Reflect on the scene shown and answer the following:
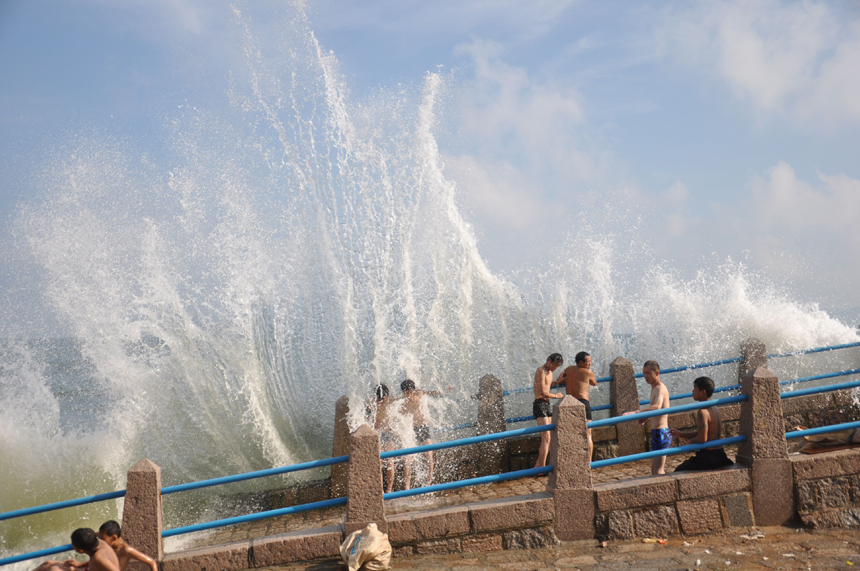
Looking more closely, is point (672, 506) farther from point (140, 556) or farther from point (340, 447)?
point (140, 556)

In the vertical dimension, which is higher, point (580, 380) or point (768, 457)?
point (580, 380)

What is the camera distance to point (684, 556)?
15.8 ft

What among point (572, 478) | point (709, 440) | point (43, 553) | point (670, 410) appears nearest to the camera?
point (43, 553)

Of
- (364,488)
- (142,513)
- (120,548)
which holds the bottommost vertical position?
(120,548)

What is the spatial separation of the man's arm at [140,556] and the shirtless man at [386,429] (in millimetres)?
3328

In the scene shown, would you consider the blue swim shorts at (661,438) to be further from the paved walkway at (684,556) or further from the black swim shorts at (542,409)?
the black swim shorts at (542,409)

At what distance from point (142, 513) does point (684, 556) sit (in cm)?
497

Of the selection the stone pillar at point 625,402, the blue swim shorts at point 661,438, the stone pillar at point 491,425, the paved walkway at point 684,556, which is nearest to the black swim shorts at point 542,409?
the stone pillar at point 491,425

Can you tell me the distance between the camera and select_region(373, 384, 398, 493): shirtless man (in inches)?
302

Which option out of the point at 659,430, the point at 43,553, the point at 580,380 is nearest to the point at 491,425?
the point at 580,380

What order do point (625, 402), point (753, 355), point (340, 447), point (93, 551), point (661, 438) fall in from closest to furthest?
point (93, 551) → point (661, 438) → point (340, 447) → point (625, 402) → point (753, 355)

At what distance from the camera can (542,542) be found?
5.20m

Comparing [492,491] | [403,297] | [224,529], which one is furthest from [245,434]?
[492,491]

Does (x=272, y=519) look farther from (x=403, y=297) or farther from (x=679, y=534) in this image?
(x=679, y=534)
